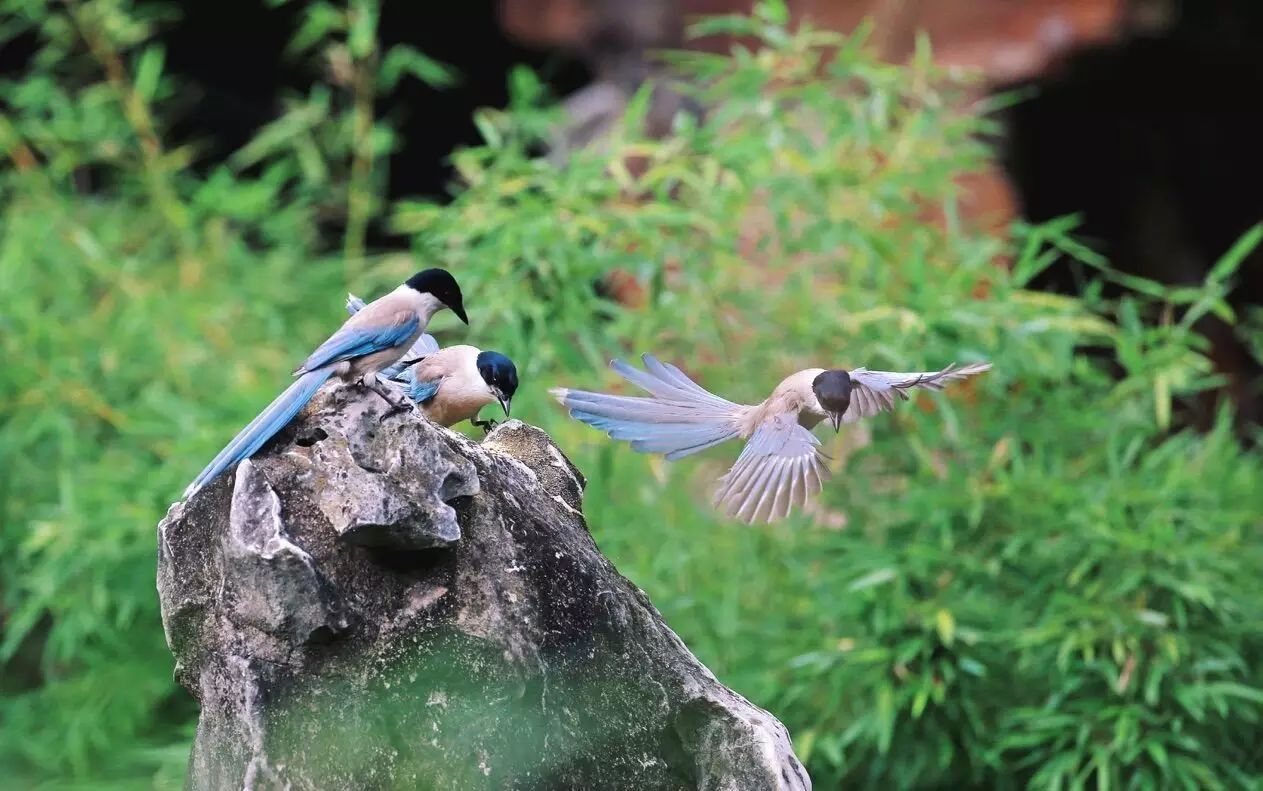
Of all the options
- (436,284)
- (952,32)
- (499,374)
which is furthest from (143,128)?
(436,284)

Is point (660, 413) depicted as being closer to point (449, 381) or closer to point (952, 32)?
point (449, 381)

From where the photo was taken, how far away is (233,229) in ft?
18.0

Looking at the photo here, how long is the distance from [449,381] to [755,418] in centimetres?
46

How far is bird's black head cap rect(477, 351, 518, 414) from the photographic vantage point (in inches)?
81.4

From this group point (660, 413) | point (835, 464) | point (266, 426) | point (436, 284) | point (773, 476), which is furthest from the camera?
point (835, 464)

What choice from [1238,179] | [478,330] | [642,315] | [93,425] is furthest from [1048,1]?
[93,425]

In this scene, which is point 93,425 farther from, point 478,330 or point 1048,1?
point 1048,1

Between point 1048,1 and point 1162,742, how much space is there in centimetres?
300

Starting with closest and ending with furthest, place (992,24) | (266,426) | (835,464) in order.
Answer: (266,426)
(835,464)
(992,24)

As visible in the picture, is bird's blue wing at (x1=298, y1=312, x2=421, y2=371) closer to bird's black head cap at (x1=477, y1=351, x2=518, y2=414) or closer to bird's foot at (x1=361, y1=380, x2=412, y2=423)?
bird's foot at (x1=361, y1=380, x2=412, y2=423)

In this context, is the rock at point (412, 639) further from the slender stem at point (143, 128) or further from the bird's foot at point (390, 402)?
the slender stem at point (143, 128)

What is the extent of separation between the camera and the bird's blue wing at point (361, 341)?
1753 mm

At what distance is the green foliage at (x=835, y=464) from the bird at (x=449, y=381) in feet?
3.05

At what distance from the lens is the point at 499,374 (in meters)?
2.07
